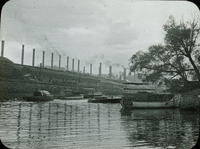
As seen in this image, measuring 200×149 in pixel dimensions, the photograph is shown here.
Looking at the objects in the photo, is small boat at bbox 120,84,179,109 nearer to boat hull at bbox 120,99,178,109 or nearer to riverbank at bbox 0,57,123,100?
boat hull at bbox 120,99,178,109

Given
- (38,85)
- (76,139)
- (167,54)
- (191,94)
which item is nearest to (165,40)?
(167,54)

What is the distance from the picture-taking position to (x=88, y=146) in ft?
36.6

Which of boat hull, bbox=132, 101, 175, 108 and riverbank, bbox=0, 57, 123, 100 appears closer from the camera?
boat hull, bbox=132, 101, 175, 108

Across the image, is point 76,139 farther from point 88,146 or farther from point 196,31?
point 196,31

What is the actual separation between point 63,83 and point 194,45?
147 feet

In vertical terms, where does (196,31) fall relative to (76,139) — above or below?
above

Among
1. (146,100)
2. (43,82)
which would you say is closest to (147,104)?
(146,100)

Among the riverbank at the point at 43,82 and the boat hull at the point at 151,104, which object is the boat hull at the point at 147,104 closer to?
the boat hull at the point at 151,104

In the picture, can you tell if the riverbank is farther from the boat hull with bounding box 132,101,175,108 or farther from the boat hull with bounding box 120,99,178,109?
the boat hull with bounding box 132,101,175,108

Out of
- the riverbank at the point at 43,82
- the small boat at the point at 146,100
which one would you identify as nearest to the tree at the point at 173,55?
the small boat at the point at 146,100

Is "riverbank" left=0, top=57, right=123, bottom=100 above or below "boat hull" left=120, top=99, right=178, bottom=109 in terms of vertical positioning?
above

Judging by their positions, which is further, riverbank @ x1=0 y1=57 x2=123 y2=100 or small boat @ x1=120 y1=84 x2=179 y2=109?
riverbank @ x1=0 y1=57 x2=123 y2=100

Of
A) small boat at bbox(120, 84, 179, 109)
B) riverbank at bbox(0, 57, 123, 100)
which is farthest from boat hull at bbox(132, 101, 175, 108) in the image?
riverbank at bbox(0, 57, 123, 100)

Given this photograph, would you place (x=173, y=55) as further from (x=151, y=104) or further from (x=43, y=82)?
(x=43, y=82)
